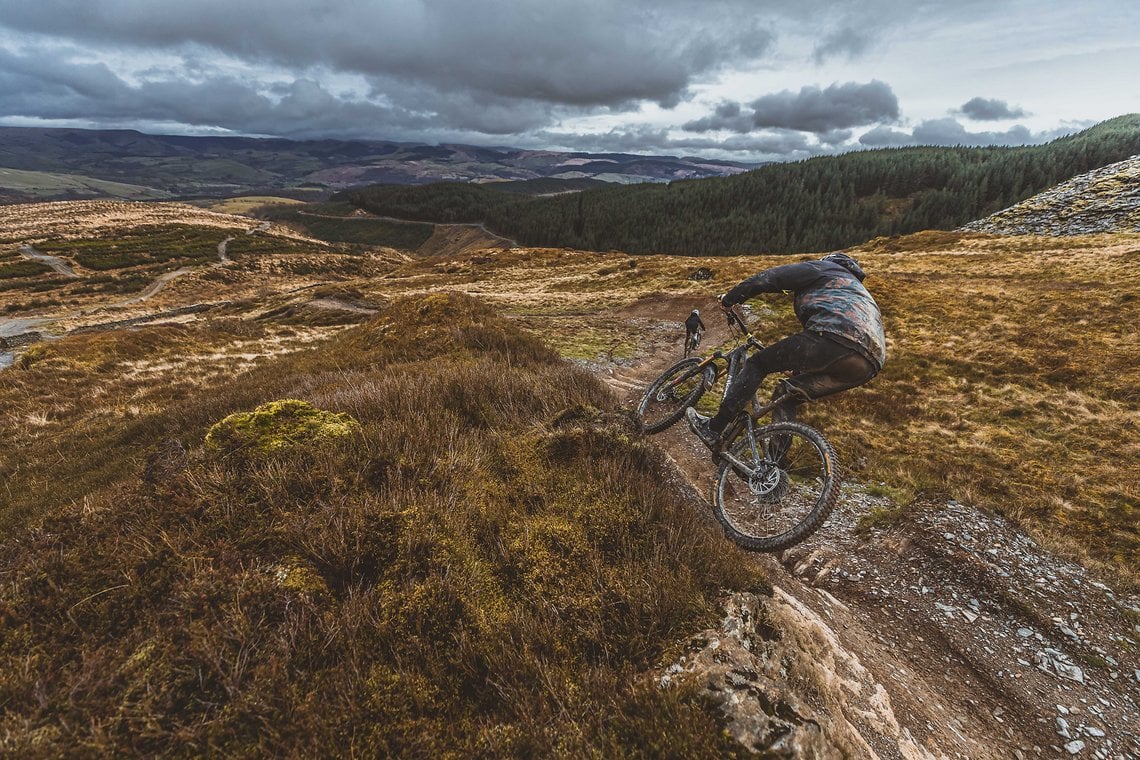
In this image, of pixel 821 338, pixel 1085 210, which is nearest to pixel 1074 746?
pixel 821 338

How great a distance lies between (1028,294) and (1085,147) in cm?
16345

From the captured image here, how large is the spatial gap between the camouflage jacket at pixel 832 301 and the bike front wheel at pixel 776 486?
3.79ft

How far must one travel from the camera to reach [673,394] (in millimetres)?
8445

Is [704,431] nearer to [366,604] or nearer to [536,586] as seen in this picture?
[536,586]

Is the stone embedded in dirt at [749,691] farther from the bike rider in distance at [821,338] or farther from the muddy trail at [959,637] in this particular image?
the bike rider in distance at [821,338]

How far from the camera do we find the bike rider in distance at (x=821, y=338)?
496 centimetres

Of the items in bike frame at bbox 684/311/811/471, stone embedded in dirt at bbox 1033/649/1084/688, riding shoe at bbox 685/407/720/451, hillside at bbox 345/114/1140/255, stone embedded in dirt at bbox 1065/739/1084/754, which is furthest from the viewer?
hillside at bbox 345/114/1140/255

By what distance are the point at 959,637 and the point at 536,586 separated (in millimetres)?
4392

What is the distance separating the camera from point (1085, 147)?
11775 cm

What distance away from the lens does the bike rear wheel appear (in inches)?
300

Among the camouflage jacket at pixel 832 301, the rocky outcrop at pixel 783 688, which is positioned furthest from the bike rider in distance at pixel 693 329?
the rocky outcrop at pixel 783 688

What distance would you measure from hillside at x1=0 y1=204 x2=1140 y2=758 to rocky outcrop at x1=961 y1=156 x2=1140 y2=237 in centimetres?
6151

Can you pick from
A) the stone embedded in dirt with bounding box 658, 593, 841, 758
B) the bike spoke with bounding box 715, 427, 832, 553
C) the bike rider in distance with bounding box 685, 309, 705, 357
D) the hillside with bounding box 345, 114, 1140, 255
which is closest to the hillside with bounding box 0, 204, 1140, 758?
the stone embedded in dirt with bounding box 658, 593, 841, 758

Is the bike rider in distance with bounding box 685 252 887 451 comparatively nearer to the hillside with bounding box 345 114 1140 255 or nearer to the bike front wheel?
the bike front wheel
